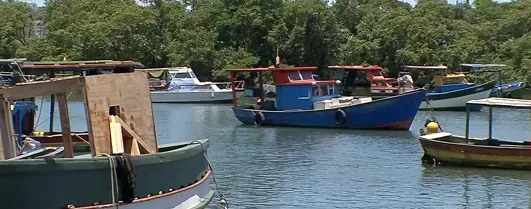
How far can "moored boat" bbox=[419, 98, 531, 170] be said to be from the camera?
2512 centimetres

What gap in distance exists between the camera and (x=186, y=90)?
62031mm

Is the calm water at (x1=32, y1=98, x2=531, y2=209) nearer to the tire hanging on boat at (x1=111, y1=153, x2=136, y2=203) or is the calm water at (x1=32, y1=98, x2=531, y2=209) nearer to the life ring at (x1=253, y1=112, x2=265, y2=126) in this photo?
the life ring at (x1=253, y1=112, x2=265, y2=126)

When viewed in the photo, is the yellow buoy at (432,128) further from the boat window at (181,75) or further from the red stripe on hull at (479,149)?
the boat window at (181,75)

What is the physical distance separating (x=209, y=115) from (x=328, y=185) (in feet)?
88.7

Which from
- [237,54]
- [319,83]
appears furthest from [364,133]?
[237,54]

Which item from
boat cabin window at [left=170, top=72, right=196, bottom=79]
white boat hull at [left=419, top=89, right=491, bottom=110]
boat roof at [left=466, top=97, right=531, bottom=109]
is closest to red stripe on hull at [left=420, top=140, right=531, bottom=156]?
boat roof at [left=466, top=97, right=531, bottom=109]

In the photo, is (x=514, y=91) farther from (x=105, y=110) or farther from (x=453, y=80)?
(x=105, y=110)

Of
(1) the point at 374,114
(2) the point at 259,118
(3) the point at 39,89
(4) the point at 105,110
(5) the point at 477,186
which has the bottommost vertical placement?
(5) the point at 477,186

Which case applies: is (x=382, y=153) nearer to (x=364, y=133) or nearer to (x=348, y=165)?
(x=348, y=165)

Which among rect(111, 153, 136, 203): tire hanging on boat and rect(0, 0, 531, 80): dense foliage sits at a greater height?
rect(0, 0, 531, 80): dense foliage

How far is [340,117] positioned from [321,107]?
132 centimetres

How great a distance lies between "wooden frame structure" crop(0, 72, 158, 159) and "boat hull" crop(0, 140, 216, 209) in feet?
1.62

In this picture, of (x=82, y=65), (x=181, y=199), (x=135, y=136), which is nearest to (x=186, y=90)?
(x=82, y=65)

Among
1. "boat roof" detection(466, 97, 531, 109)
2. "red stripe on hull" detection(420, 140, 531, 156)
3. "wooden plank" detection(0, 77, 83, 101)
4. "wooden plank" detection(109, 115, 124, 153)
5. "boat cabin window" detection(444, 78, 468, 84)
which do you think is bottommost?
"red stripe on hull" detection(420, 140, 531, 156)
